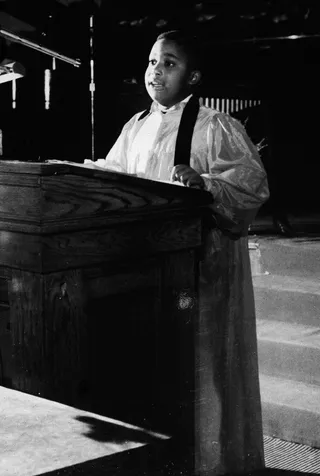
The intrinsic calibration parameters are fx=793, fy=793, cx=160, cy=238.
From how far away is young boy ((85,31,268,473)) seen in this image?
2.13 meters

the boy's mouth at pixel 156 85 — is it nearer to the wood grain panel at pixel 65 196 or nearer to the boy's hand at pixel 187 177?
the boy's hand at pixel 187 177

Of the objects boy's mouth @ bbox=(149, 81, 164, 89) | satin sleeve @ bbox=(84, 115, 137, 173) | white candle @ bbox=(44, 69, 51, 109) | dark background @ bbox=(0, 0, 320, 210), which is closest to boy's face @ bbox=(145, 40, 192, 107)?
boy's mouth @ bbox=(149, 81, 164, 89)

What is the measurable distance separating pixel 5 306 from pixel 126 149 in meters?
0.69

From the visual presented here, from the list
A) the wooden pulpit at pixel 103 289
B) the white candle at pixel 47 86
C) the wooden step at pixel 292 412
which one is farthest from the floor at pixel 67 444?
the white candle at pixel 47 86

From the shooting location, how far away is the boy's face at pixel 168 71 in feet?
7.00

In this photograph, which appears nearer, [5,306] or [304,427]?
[5,306]

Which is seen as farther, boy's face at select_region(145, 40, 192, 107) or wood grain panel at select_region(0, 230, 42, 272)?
boy's face at select_region(145, 40, 192, 107)

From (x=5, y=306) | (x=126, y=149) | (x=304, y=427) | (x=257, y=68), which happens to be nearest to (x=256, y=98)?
(x=257, y=68)

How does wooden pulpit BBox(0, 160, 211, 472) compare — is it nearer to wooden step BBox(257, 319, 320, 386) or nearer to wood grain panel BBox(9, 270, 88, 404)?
wood grain panel BBox(9, 270, 88, 404)

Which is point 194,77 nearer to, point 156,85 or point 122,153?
point 156,85

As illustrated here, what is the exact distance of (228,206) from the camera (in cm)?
207

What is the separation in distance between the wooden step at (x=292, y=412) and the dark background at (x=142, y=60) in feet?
8.11

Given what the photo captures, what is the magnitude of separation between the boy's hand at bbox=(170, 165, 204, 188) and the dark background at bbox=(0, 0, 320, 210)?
4.10 m

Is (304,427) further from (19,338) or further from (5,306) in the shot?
(19,338)
